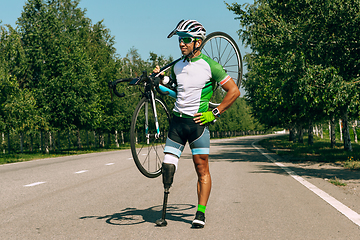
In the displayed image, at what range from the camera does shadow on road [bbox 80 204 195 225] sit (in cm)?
540

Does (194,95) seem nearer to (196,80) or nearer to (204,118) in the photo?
(196,80)

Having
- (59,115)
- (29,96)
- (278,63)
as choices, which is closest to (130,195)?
(278,63)

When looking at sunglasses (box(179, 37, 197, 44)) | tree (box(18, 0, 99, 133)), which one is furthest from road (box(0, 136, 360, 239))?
tree (box(18, 0, 99, 133))

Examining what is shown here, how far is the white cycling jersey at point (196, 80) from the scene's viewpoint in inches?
186

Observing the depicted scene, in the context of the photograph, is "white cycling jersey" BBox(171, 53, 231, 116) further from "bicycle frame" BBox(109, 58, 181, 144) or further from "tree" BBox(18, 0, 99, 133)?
"tree" BBox(18, 0, 99, 133)

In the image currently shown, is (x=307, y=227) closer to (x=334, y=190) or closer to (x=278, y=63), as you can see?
(x=334, y=190)

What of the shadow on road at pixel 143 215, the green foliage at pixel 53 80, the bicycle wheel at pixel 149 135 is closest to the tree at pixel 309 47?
the green foliage at pixel 53 80

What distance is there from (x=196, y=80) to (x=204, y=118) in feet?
1.51

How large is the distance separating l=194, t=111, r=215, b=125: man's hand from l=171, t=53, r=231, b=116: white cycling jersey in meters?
0.13

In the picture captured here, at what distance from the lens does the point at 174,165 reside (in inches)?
192

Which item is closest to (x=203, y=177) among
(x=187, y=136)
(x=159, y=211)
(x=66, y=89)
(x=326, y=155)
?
(x=187, y=136)

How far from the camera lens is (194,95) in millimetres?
4730

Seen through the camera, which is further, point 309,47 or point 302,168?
point 309,47

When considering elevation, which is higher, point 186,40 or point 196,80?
point 186,40
